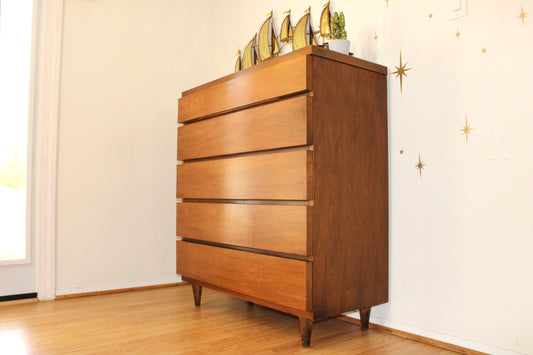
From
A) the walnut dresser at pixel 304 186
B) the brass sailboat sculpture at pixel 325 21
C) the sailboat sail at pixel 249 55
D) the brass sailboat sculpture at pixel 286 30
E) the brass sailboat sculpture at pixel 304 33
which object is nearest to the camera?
the walnut dresser at pixel 304 186

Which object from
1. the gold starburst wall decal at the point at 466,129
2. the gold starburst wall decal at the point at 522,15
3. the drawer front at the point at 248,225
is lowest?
the drawer front at the point at 248,225

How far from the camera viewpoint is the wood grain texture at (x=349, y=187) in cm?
164

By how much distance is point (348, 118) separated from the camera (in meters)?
1.74

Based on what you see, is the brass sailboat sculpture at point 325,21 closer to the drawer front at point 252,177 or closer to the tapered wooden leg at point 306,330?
the drawer front at point 252,177

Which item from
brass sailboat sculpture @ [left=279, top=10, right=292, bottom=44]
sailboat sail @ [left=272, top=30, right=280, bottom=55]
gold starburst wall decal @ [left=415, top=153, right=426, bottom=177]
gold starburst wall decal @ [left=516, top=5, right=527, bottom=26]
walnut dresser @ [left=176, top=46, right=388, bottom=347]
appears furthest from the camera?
sailboat sail @ [left=272, top=30, right=280, bottom=55]

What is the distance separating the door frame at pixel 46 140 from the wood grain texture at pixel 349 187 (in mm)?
1658

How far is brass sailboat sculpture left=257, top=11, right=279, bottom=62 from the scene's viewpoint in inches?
100

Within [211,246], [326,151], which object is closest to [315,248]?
[326,151]

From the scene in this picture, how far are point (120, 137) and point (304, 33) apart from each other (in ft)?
4.36

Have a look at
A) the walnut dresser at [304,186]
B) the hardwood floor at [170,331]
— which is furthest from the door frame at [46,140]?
the walnut dresser at [304,186]

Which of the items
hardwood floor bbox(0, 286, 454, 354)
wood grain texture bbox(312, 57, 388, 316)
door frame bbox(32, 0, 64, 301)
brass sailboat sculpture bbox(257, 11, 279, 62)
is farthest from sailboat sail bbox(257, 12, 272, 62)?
hardwood floor bbox(0, 286, 454, 354)

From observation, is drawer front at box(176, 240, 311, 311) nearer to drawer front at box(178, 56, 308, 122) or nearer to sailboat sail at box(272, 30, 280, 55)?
drawer front at box(178, 56, 308, 122)

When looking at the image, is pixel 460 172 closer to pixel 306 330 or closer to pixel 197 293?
pixel 306 330

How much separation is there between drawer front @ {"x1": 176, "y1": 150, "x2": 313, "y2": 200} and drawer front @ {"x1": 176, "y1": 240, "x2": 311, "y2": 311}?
0.26 m
